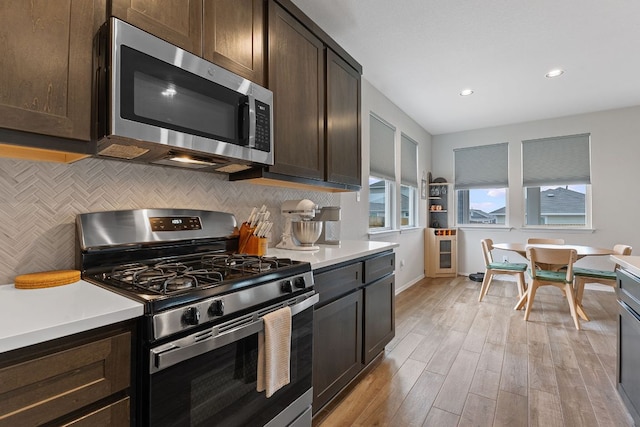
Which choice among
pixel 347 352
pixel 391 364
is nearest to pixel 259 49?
pixel 347 352

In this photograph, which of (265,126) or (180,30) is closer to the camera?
(180,30)

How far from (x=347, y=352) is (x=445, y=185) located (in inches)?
184

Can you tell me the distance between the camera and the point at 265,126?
1685 mm

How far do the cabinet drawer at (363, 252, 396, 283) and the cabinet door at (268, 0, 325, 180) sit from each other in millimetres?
705

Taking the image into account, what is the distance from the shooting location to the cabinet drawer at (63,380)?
698 mm

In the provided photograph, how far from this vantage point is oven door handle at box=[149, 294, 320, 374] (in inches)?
35.9

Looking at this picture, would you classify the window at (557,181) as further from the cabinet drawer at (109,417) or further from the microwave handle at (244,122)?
the cabinet drawer at (109,417)

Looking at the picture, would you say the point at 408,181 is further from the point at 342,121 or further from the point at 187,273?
the point at 187,273

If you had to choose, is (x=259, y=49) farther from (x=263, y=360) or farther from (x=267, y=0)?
(x=263, y=360)

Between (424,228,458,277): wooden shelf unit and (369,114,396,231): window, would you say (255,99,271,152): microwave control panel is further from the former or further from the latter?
(424,228,458,277): wooden shelf unit

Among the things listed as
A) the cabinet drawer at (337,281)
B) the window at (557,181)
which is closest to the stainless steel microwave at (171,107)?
the cabinet drawer at (337,281)

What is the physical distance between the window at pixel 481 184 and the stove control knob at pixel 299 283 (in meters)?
5.10

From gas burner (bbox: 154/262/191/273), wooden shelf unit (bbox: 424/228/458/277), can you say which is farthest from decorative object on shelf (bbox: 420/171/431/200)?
gas burner (bbox: 154/262/191/273)

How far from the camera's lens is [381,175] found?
404cm
